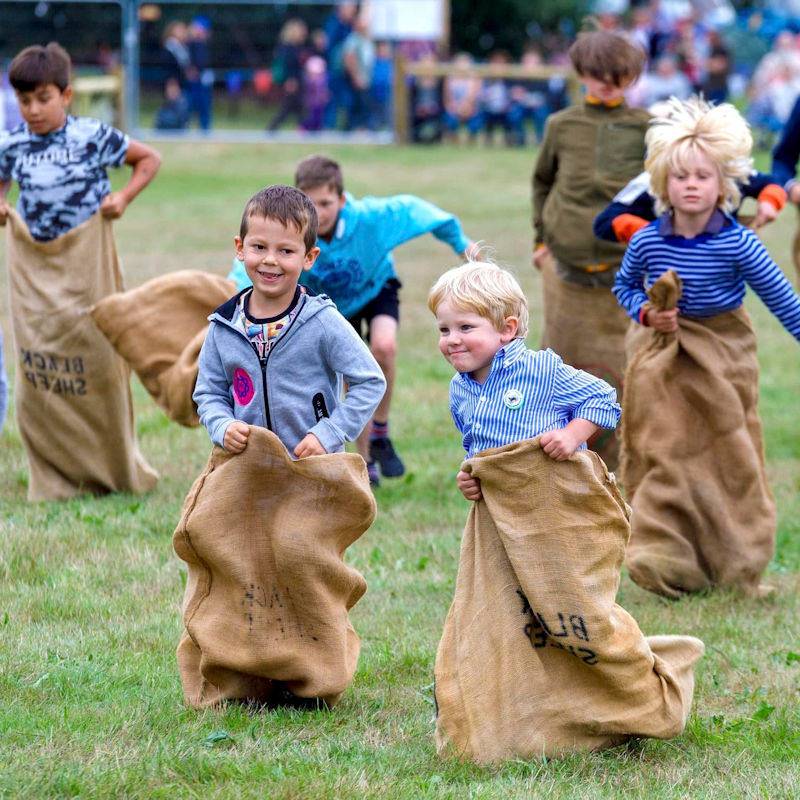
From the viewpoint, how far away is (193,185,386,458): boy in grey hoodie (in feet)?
13.6

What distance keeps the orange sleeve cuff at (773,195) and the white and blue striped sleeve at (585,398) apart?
2.33m

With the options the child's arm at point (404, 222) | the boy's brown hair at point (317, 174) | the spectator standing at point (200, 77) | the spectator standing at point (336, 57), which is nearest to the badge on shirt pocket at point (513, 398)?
the boy's brown hair at point (317, 174)

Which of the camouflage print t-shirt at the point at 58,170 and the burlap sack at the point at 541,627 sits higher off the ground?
the camouflage print t-shirt at the point at 58,170

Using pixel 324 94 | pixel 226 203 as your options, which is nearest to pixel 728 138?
pixel 226 203

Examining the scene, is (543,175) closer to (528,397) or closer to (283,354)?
(283,354)

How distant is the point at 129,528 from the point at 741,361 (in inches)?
114

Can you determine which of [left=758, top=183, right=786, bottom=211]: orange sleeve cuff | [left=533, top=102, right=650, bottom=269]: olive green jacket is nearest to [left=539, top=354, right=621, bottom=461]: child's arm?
[left=758, top=183, right=786, bottom=211]: orange sleeve cuff

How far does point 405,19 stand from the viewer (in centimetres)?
2912

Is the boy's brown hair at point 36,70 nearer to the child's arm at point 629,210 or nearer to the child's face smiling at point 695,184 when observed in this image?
the child's arm at point 629,210

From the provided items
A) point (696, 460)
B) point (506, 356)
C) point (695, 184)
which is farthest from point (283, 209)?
point (696, 460)

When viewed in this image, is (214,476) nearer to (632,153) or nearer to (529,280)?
(632,153)

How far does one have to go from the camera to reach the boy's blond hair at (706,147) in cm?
531

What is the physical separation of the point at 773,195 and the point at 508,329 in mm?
2467

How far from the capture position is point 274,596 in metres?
4.19
